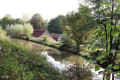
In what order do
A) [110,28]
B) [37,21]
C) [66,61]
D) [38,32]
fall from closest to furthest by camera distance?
[110,28] → [66,61] → [38,32] → [37,21]

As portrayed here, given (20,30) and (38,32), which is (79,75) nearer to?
(38,32)

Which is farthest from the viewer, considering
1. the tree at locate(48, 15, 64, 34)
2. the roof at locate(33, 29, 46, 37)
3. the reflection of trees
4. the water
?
the tree at locate(48, 15, 64, 34)

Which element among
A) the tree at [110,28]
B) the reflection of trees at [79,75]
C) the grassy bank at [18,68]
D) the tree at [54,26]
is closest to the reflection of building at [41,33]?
the tree at [54,26]

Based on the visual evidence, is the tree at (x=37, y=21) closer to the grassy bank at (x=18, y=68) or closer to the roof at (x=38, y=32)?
the roof at (x=38, y=32)

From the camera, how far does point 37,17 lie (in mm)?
37969

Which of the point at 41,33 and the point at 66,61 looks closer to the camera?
the point at 66,61

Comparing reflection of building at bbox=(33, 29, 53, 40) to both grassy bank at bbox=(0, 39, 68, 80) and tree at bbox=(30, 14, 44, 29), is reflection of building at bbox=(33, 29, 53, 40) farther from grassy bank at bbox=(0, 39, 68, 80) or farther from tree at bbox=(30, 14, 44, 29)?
grassy bank at bbox=(0, 39, 68, 80)

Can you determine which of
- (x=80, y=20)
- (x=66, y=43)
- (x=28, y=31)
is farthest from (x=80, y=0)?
(x=28, y=31)

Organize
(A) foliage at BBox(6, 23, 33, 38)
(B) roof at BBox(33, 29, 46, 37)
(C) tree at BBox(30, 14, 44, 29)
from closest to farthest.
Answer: (A) foliage at BBox(6, 23, 33, 38) → (B) roof at BBox(33, 29, 46, 37) → (C) tree at BBox(30, 14, 44, 29)

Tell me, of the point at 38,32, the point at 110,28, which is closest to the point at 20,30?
the point at 38,32

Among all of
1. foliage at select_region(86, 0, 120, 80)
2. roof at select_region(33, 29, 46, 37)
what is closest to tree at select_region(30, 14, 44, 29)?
roof at select_region(33, 29, 46, 37)

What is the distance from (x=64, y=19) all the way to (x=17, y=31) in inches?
792

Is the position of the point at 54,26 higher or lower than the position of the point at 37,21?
lower

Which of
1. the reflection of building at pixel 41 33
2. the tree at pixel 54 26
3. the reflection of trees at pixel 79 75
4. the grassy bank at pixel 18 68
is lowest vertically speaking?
the reflection of trees at pixel 79 75
